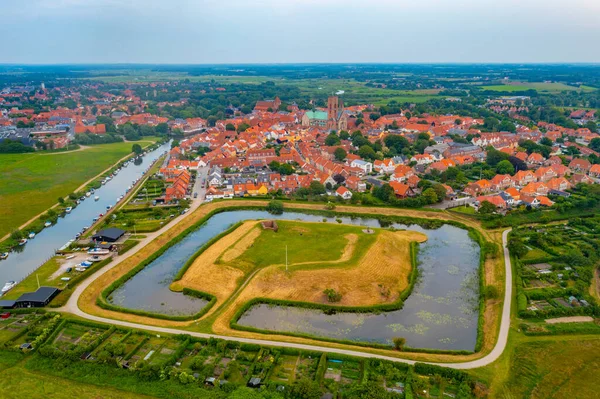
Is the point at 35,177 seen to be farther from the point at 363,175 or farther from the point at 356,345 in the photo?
the point at 356,345

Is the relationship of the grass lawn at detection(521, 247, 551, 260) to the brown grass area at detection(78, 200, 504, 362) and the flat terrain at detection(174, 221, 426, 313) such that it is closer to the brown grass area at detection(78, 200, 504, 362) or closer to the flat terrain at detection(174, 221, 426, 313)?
the brown grass area at detection(78, 200, 504, 362)

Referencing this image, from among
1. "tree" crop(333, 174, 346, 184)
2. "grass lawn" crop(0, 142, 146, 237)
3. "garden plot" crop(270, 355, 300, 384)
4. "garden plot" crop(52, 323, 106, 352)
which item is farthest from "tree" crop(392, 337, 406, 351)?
"grass lawn" crop(0, 142, 146, 237)

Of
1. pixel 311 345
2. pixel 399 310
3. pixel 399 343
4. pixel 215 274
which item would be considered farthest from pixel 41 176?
pixel 399 343

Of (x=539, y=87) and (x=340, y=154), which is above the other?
(x=539, y=87)

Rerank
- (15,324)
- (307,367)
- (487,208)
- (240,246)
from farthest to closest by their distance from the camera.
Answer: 1. (487,208)
2. (240,246)
3. (15,324)
4. (307,367)

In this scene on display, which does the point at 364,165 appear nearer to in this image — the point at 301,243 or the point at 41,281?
the point at 301,243

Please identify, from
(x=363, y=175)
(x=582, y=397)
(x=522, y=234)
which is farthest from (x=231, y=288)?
(x=363, y=175)

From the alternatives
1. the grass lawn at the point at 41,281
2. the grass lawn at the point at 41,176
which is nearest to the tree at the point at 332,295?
the grass lawn at the point at 41,281
